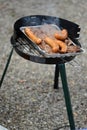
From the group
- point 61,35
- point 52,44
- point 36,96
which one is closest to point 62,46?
point 52,44

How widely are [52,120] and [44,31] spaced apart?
1110 mm

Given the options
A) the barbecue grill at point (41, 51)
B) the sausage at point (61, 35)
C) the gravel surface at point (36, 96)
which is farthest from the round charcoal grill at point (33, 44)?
the gravel surface at point (36, 96)

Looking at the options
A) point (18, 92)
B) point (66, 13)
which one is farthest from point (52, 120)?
point (66, 13)

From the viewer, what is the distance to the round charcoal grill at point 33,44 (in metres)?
3.04

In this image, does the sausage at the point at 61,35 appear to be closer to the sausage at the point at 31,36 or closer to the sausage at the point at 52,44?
the sausage at the point at 52,44

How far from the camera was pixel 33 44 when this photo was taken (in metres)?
3.26

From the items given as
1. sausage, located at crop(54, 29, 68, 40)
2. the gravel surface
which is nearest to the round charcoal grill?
sausage, located at crop(54, 29, 68, 40)

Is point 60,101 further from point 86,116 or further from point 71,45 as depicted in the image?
point 71,45

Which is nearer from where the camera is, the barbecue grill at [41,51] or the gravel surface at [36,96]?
the barbecue grill at [41,51]

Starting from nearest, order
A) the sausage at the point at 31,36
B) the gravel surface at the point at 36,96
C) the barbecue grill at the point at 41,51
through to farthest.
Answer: the barbecue grill at the point at 41,51 → the sausage at the point at 31,36 → the gravel surface at the point at 36,96

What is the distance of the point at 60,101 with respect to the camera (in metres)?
4.11

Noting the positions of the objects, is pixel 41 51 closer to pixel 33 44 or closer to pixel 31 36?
pixel 33 44

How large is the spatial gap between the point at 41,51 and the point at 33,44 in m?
0.20

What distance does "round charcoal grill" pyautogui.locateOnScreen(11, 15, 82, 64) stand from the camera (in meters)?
3.04
